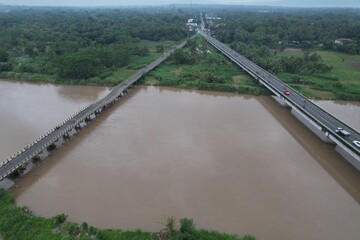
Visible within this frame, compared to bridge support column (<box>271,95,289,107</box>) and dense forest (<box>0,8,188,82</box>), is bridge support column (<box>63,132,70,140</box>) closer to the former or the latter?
dense forest (<box>0,8,188,82</box>)

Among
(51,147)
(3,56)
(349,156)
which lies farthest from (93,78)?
(349,156)

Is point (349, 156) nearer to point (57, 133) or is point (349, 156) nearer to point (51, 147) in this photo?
point (57, 133)

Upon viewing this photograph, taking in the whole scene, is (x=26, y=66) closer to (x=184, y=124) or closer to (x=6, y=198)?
(x=184, y=124)

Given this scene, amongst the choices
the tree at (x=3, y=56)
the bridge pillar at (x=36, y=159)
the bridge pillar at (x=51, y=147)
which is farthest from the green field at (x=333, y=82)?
the tree at (x=3, y=56)

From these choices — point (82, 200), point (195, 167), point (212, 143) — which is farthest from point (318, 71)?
point (82, 200)

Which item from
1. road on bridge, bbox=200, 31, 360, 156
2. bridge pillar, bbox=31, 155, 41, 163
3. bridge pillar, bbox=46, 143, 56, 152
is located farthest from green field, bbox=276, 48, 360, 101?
bridge pillar, bbox=31, 155, 41, 163

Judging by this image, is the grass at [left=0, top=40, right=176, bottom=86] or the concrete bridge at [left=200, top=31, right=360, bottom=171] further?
the grass at [left=0, top=40, right=176, bottom=86]
